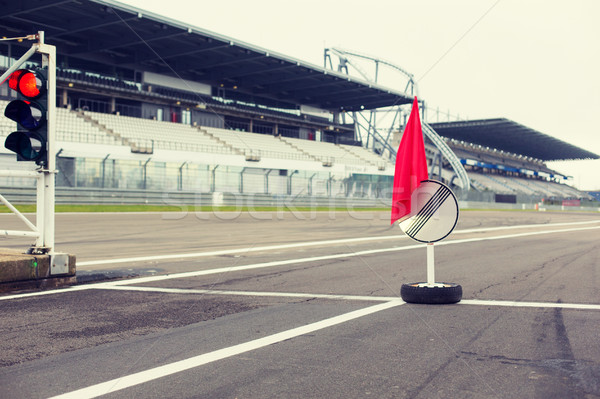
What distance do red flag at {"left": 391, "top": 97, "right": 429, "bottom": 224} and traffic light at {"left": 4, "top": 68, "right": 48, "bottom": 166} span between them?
4246mm

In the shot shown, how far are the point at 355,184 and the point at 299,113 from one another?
2021cm

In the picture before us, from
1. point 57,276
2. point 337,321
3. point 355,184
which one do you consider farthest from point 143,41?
point 337,321

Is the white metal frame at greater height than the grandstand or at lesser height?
lesser

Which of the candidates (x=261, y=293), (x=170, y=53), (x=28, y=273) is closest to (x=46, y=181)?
(x=28, y=273)

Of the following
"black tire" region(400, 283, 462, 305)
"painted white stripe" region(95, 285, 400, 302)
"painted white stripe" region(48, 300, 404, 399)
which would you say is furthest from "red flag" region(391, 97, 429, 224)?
"painted white stripe" region(48, 300, 404, 399)

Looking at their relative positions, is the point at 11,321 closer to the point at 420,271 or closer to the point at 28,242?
the point at 420,271

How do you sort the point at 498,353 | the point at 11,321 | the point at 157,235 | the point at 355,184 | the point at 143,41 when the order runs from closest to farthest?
the point at 498,353, the point at 11,321, the point at 157,235, the point at 143,41, the point at 355,184

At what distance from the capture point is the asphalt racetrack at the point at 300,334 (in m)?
3.15

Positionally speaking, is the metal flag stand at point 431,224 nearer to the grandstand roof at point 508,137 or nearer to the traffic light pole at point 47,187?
the traffic light pole at point 47,187

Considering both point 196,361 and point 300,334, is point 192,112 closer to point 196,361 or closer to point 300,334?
point 300,334

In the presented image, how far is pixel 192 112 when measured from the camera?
165ft

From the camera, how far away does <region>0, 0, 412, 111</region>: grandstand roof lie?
34906 millimetres

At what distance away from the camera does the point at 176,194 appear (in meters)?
33.4

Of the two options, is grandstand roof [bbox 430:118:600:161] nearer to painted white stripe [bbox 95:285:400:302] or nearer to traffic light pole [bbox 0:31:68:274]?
painted white stripe [bbox 95:285:400:302]
